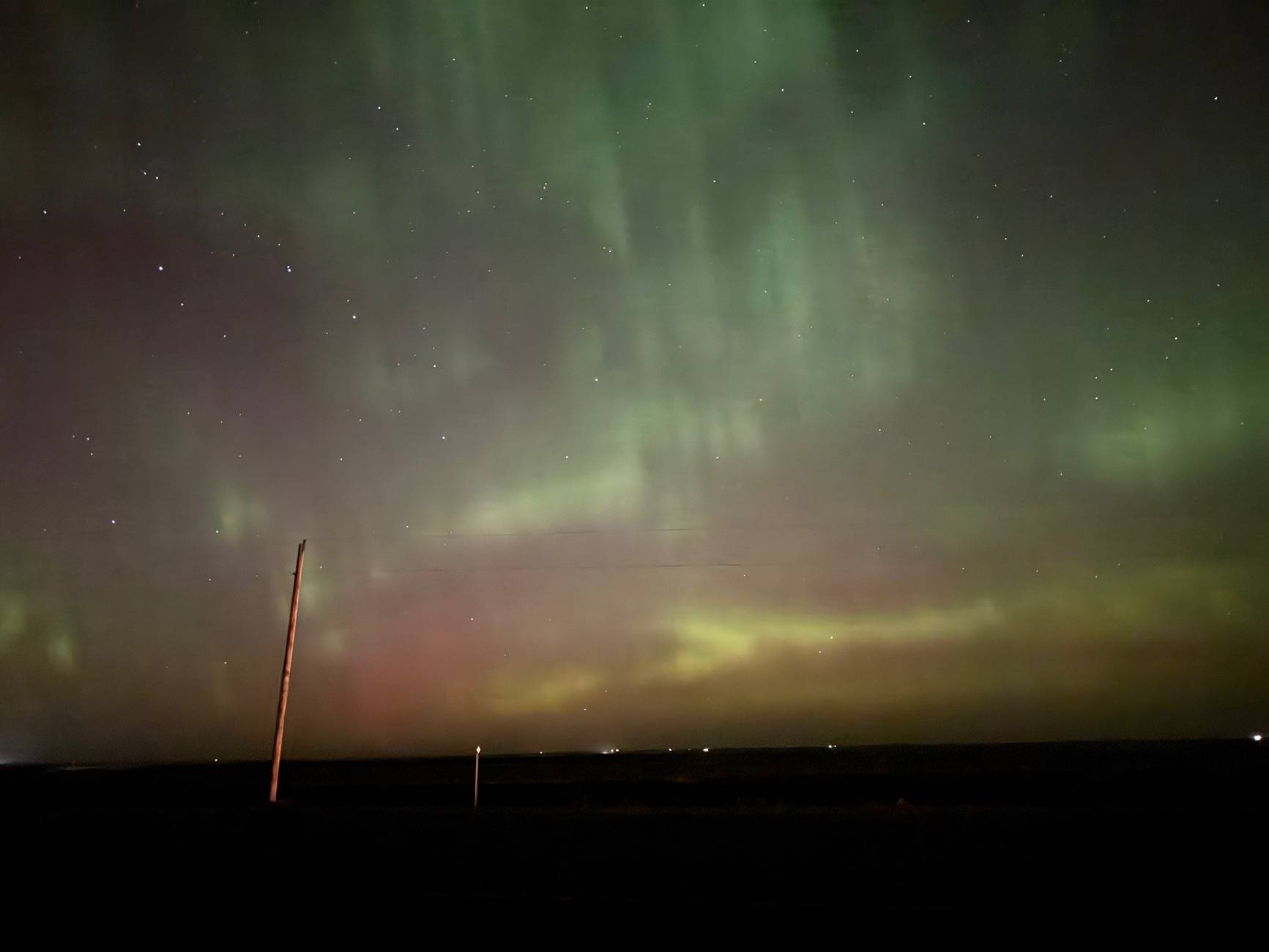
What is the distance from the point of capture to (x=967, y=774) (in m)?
32.7

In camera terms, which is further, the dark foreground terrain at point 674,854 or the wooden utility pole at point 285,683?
the wooden utility pole at point 285,683

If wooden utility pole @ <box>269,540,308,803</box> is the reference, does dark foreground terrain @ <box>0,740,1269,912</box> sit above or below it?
below

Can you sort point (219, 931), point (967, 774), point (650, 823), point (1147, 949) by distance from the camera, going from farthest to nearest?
point (967, 774), point (650, 823), point (219, 931), point (1147, 949)

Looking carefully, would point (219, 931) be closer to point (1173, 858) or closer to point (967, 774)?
point (1173, 858)

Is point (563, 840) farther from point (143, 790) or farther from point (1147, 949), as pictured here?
point (143, 790)

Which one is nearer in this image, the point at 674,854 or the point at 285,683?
the point at 674,854

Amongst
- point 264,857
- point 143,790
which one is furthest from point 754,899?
point 143,790

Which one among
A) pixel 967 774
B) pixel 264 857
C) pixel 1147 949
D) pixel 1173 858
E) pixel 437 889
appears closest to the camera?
pixel 1147 949

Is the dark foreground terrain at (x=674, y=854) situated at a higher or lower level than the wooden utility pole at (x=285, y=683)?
lower

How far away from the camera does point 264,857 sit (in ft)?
39.0

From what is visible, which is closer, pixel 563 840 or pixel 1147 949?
pixel 1147 949

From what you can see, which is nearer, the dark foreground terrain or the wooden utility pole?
the dark foreground terrain

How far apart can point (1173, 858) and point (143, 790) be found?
37250 mm

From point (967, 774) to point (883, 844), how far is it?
24.1 meters
